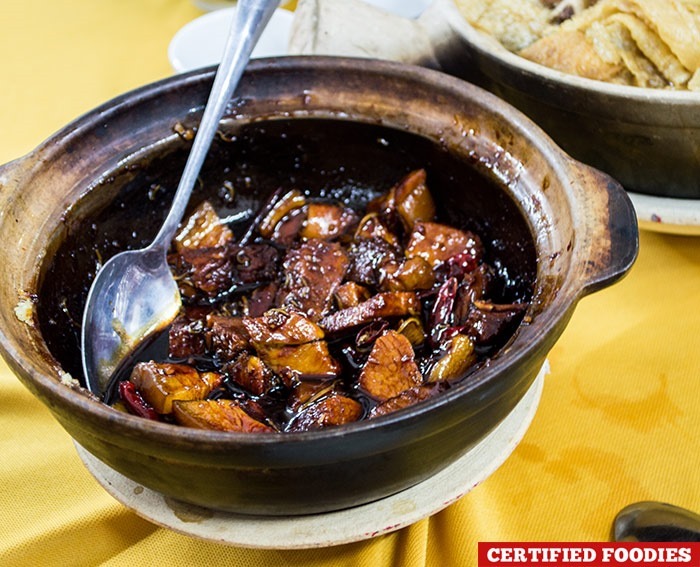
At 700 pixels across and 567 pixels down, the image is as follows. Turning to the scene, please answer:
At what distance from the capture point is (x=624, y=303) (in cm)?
181

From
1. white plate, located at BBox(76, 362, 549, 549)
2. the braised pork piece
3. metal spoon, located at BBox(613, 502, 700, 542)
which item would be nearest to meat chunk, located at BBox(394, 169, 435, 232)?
the braised pork piece

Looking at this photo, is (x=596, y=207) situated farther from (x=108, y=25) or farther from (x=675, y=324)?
(x=108, y=25)

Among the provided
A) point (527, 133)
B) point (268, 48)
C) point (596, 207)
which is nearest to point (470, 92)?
point (527, 133)

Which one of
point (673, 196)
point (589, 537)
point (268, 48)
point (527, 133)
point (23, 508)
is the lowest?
point (589, 537)

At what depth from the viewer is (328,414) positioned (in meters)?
1.30

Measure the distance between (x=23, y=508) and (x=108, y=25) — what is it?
1928mm

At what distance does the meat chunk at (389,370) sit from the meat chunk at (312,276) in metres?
0.21

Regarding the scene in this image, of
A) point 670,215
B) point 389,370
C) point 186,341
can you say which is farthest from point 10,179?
point 670,215

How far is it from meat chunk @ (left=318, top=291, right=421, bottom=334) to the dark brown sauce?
0.21 meters

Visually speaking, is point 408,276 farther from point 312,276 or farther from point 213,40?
point 213,40

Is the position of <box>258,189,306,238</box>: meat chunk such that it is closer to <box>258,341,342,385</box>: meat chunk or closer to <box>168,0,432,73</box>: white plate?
<box>258,341,342,385</box>: meat chunk

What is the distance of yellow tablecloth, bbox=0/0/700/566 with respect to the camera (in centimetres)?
138

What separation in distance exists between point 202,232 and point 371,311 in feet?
1.67

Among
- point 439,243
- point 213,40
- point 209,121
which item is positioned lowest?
point 439,243
